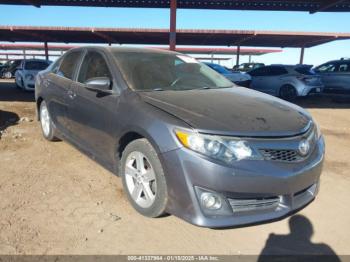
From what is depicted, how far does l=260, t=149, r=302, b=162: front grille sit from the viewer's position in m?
2.59

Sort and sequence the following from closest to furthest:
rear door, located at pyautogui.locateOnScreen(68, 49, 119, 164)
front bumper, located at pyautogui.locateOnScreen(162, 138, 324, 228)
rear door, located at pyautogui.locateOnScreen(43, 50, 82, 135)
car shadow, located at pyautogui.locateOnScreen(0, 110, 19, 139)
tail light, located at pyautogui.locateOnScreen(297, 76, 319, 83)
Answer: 1. front bumper, located at pyautogui.locateOnScreen(162, 138, 324, 228)
2. rear door, located at pyautogui.locateOnScreen(68, 49, 119, 164)
3. rear door, located at pyautogui.locateOnScreen(43, 50, 82, 135)
4. car shadow, located at pyautogui.locateOnScreen(0, 110, 19, 139)
5. tail light, located at pyautogui.locateOnScreen(297, 76, 319, 83)

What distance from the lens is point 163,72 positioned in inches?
152

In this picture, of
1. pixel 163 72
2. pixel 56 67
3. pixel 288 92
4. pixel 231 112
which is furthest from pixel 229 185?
pixel 288 92

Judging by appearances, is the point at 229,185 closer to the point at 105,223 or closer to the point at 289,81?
the point at 105,223

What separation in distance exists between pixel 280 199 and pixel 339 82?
12.5 meters

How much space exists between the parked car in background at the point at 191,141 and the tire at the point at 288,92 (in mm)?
9505

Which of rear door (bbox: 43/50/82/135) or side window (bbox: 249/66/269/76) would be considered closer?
rear door (bbox: 43/50/82/135)

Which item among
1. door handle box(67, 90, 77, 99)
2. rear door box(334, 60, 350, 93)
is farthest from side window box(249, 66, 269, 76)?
door handle box(67, 90, 77, 99)

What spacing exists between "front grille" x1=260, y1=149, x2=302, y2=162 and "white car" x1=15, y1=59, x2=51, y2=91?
492 inches

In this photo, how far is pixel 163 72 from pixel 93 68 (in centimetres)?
91

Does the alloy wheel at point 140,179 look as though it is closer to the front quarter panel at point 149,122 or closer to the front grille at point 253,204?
the front quarter panel at point 149,122

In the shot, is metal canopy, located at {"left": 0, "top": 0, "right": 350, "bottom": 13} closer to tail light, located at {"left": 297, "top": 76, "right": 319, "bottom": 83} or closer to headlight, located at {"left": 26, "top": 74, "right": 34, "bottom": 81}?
headlight, located at {"left": 26, "top": 74, "right": 34, "bottom": 81}

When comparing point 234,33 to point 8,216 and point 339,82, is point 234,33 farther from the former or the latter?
point 8,216

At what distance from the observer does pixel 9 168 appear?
4359mm
